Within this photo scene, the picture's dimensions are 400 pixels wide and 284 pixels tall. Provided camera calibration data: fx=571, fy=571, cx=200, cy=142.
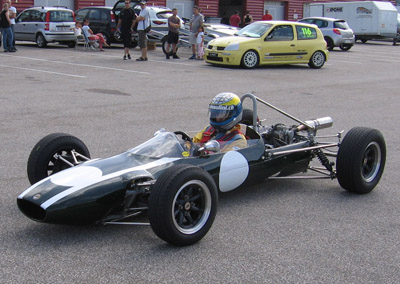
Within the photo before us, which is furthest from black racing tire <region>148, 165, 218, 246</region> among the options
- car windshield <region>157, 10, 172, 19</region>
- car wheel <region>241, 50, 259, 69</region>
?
car windshield <region>157, 10, 172, 19</region>

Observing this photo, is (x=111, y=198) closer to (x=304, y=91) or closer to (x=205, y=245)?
(x=205, y=245)

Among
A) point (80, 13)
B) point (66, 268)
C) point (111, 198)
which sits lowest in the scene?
point (66, 268)

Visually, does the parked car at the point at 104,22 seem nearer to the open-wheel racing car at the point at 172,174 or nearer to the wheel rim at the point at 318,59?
the wheel rim at the point at 318,59

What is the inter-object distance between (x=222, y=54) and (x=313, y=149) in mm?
11841

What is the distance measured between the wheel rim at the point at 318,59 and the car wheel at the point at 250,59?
7.10ft

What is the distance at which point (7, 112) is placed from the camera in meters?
9.45

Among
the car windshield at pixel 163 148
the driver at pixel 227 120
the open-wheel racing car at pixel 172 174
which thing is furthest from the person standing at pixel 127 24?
the car windshield at pixel 163 148

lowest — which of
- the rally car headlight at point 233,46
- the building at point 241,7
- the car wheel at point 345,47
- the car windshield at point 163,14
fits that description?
the rally car headlight at point 233,46

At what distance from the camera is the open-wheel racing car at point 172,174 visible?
13.7 feet

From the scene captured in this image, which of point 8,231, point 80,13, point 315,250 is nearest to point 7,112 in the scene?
point 8,231

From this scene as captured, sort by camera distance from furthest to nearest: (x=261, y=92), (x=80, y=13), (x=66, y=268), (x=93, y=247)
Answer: (x=80, y=13) < (x=261, y=92) < (x=93, y=247) < (x=66, y=268)

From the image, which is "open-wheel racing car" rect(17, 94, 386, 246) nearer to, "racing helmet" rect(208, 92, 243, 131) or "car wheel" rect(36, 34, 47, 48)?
"racing helmet" rect(208, 92, 243, 131)

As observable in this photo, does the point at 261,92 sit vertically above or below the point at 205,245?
above

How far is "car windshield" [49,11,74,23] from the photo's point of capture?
21.9 m
